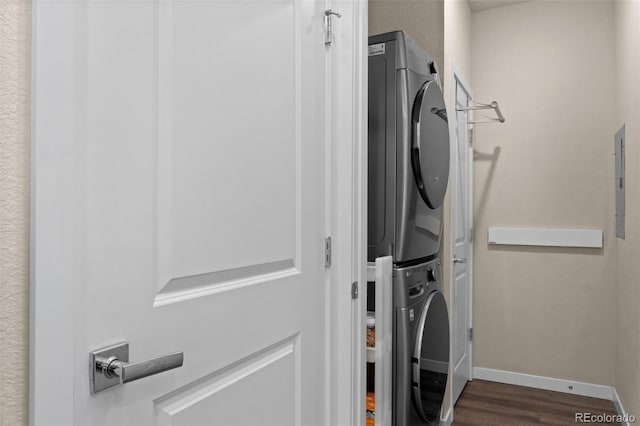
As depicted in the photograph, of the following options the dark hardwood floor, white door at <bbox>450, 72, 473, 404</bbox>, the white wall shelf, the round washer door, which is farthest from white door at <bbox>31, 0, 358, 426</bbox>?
the white wall shelf

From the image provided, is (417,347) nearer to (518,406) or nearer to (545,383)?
(518,406)

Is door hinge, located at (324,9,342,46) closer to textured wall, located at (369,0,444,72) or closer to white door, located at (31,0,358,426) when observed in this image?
white door, located at (31,0,358,426)

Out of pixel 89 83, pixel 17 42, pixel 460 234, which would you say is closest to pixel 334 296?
pixel 89 83

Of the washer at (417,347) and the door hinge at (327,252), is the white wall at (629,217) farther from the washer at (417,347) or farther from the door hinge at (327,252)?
the door hinge at (327,252)

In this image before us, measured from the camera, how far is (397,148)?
5.66ft

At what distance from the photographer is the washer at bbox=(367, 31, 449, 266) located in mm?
1713

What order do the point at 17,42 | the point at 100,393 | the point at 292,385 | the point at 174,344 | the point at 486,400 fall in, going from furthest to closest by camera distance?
the point at 486,400 → the point at 292,385 → the point at 174,344 → the point at 100,393 → the point at 17,42

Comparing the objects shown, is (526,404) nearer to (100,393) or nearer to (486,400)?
(486,400)

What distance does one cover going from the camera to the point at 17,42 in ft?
1.95

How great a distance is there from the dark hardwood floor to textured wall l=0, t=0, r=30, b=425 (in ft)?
8.40

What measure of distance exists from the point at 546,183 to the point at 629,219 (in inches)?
35.4

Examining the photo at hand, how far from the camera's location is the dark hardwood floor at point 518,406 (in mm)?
2672

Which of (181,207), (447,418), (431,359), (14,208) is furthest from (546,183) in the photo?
(14,208)

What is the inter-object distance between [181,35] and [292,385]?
35.2 inches
